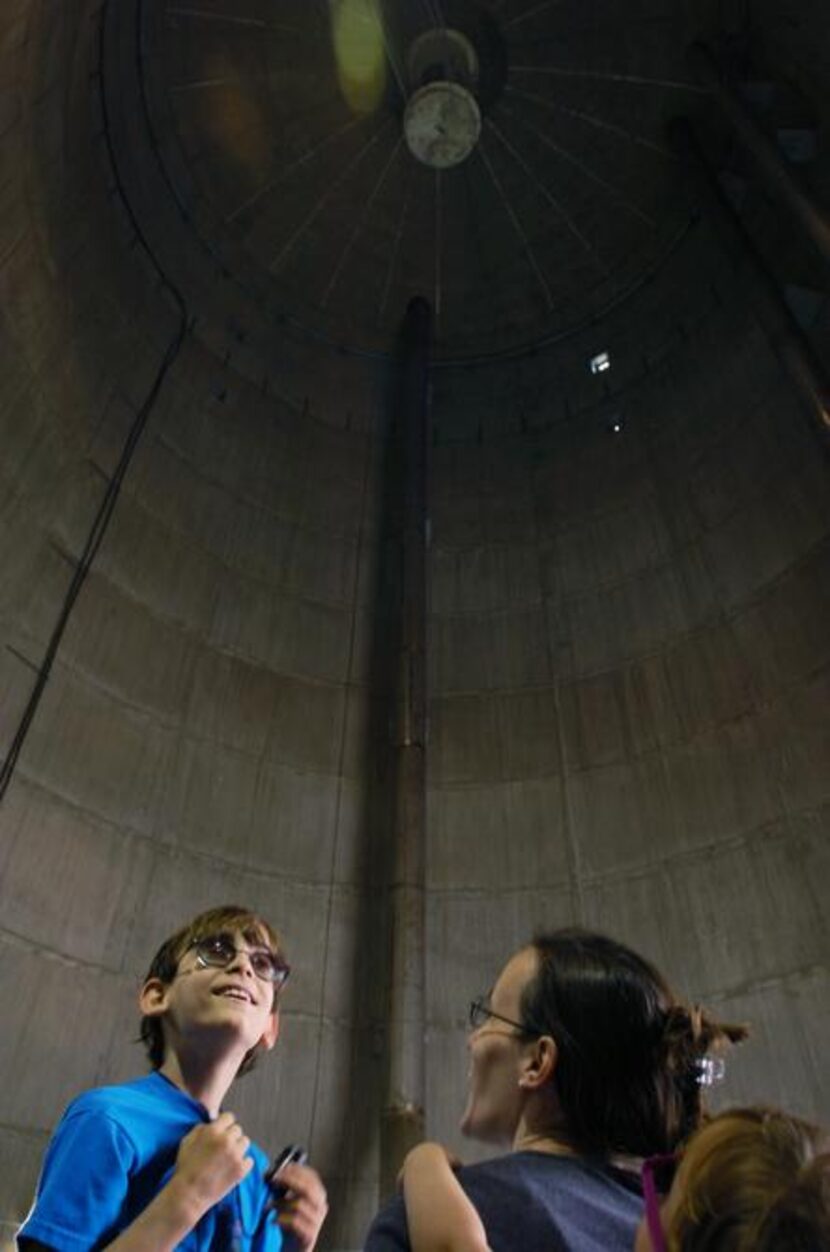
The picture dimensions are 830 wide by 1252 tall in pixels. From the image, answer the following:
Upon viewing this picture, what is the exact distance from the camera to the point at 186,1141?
181 centimetres

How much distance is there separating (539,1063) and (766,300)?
31.3ft

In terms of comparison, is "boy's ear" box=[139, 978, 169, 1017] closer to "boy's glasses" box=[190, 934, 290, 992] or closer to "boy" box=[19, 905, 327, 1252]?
A: "boy" box=[19, 905, 327, 1252]

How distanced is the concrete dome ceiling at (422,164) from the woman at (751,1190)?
1213 cm

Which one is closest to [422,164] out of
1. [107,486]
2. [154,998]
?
[107,486]

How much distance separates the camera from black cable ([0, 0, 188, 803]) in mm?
7625

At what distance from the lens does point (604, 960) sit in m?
1.83

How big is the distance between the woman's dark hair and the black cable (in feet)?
21.2

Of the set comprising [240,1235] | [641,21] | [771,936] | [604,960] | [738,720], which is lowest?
[240,1235]

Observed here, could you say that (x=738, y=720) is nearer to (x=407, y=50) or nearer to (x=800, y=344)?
(x=800, y=344)

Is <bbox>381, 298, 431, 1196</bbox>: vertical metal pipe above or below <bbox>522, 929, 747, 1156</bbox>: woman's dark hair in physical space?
above

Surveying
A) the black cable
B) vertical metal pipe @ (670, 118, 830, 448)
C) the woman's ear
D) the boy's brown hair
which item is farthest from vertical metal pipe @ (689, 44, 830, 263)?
the woman's ear

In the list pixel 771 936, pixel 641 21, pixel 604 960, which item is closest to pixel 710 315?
pixel 641 21

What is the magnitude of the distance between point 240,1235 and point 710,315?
10.7 meters

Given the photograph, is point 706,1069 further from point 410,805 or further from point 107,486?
point 107,486
